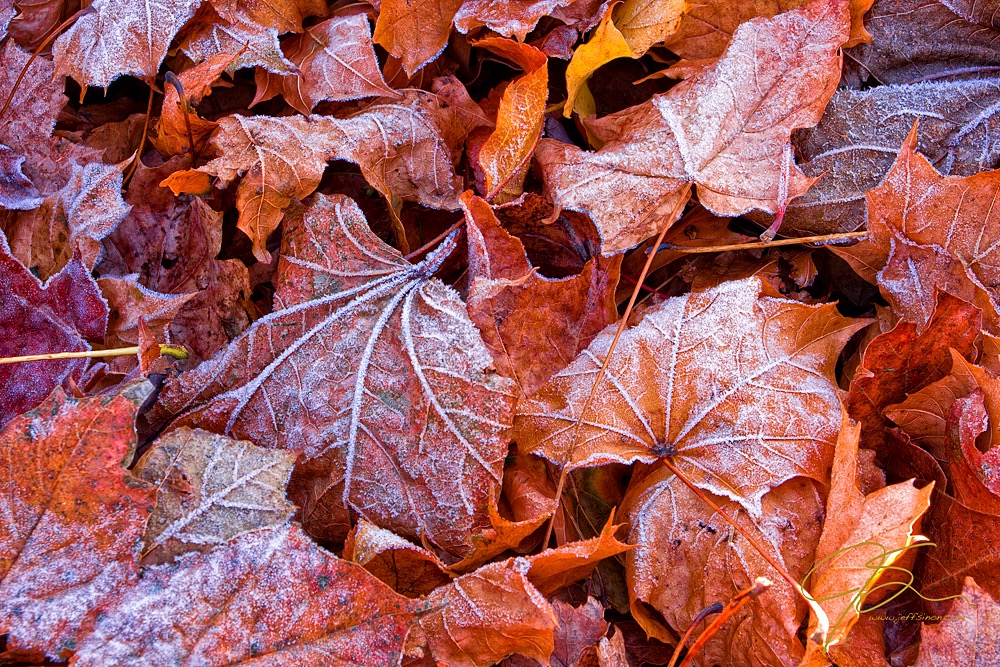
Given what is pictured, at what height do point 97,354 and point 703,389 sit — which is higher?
point 97,354

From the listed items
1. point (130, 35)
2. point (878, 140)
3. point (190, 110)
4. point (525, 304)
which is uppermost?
point (130, 35)

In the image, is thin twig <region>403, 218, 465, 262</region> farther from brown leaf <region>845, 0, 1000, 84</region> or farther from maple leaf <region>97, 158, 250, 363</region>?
brown leaf <region>845, 0, 1000, 84</region>

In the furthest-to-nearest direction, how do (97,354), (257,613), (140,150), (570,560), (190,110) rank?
(140,150) < (190,110) < (97,354) < (570,560) < (257,613)

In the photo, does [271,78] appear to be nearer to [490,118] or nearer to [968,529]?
[490,118]

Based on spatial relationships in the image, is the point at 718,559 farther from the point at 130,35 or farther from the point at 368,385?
the point at 130,35

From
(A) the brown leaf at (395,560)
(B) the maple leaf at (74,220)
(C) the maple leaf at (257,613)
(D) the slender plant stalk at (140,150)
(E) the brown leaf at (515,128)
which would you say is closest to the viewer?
(C) the maple leaf at (257,613)

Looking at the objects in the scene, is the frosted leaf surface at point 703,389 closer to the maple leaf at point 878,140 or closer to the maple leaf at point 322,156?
the maple leaf at point 878,140

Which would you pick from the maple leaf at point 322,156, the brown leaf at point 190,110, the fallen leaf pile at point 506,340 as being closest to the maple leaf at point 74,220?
the fallen leaf pile at point 506,340

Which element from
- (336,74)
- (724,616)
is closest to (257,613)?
(724,616)

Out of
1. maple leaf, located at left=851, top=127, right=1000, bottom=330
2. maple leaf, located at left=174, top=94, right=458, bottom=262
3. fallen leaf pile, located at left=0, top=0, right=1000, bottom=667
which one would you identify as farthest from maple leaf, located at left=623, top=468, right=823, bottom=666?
maple leaf, located at left=174, top=94, right=458, bottom=262
